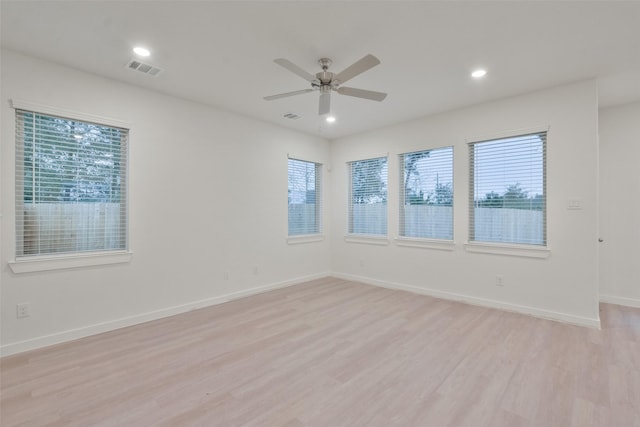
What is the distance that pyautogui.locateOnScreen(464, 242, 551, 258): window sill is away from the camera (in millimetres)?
3564

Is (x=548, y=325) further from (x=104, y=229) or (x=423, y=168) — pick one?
(x=104, y=229)

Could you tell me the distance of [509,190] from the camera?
3867 millimetres

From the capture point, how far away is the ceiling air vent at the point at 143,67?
2.91m

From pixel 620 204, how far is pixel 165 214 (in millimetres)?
6086

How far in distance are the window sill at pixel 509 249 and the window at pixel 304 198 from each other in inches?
107

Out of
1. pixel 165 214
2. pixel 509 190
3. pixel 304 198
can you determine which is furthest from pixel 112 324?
pixel 509 190

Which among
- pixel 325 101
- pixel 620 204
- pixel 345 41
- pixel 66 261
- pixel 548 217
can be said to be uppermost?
pixel 345 41

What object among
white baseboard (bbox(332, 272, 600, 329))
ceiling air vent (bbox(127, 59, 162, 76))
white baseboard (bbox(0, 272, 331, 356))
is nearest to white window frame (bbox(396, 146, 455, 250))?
white baseboard (bbox(332, 272, 600, 329))

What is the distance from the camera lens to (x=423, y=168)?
185 inches

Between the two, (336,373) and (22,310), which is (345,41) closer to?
(336,373)

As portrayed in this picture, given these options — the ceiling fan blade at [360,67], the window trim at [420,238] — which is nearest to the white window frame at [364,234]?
the window trim at [420,238]

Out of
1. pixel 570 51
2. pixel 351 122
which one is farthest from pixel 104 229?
pixel 570 51

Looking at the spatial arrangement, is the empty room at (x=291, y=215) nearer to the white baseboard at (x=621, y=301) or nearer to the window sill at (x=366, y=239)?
the white baseboard at (x=621, y=301)

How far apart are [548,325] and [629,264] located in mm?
1862
